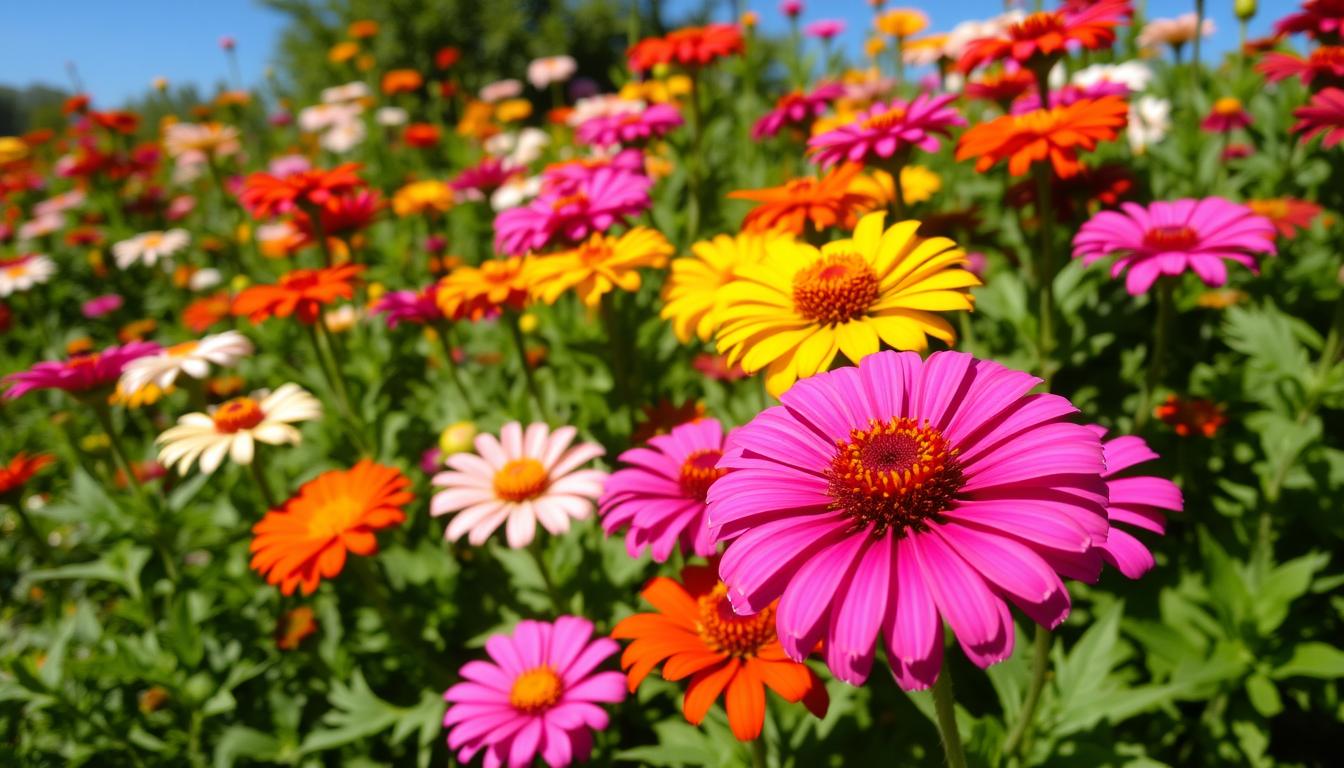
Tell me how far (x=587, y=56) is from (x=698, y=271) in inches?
723

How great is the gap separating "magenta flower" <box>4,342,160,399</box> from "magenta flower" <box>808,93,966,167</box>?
2362 mm

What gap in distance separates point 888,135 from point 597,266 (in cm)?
89

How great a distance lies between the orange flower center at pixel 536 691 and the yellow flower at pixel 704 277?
87 centimetres

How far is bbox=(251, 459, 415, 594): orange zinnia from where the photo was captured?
1.81m

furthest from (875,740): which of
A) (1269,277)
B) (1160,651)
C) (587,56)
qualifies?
(587,56)

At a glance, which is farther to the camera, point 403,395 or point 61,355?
point 61,355

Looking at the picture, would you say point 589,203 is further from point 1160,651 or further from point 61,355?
point 61,355

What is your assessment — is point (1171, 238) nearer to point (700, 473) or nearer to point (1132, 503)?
point (1132, 503)

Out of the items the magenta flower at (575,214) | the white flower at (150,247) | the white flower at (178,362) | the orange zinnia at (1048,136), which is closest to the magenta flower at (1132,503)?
the orange zinnia at (1048,136)

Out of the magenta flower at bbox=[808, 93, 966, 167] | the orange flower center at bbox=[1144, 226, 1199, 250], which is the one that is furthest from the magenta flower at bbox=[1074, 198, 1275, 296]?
the magenta flower at bbox=[808, 93, 966, 167]

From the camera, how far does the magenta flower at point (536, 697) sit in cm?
152

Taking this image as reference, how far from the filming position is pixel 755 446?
105cm

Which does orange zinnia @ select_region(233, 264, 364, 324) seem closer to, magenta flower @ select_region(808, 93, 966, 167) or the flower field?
the flower field

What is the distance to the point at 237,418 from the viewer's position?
2266 mm
